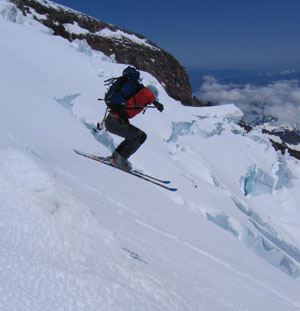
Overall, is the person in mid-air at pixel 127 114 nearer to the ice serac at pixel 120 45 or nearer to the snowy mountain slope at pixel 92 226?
the snowy mountain slope at pixel 92 226

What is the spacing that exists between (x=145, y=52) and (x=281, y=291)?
6056 centimetres

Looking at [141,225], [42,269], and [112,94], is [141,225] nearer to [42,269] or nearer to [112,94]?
[42,269]

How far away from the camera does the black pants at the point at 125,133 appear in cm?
707

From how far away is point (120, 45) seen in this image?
58.6 m

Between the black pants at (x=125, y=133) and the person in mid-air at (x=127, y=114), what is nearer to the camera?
the person in mid-air at (x=127, y=114)

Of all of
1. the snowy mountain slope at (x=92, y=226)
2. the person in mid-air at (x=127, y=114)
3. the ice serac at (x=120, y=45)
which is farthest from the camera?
the ice serac at (x=120, y=45)

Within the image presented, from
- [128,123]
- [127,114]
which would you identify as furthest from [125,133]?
[127,114]

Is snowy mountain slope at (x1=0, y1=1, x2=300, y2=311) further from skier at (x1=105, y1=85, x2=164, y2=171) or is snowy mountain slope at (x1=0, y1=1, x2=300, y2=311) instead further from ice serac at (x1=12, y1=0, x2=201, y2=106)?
ice serac at (x1=12, y1=0, x2=201, y2=106)

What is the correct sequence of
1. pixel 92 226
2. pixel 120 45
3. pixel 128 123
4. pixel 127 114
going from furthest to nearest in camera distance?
pixel 120 45, pixel 128 123, pixel 127 114, pixel 92 226

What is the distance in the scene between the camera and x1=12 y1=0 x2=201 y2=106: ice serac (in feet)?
171

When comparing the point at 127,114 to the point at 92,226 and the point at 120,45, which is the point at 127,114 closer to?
the point at 92,226

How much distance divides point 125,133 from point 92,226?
4.81 meters

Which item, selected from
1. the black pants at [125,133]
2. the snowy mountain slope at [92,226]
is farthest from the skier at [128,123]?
the snowy mountain slope at [92,226]

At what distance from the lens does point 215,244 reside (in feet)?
18.0
